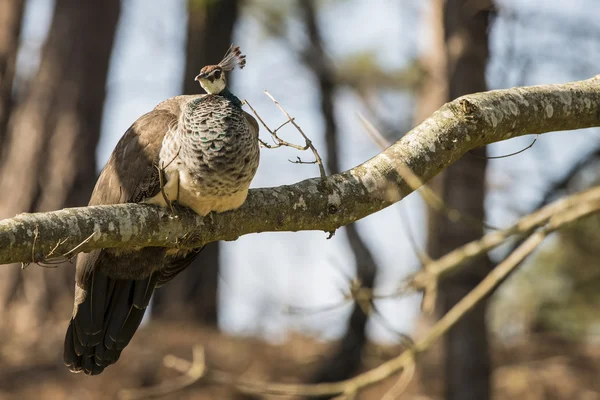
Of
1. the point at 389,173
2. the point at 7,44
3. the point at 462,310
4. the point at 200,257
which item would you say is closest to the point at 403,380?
the point at 462,310

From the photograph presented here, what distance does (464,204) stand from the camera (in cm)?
641

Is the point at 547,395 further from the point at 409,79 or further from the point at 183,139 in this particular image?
the point at 183,139

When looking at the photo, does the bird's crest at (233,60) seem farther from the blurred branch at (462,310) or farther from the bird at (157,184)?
the blurred branch at (462,310)

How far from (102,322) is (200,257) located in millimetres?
4771

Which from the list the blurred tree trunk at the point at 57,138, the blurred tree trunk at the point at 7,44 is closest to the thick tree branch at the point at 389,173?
the blurred tree trunk at the point at 57,138

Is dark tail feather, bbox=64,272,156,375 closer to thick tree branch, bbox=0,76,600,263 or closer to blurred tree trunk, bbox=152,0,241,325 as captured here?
thick tree branch, bbox=0,76,600,263

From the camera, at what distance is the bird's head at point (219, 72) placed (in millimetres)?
3953

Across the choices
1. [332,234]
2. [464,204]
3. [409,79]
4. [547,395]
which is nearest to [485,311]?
[464,204]

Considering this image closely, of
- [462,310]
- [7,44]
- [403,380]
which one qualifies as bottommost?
[403,380]

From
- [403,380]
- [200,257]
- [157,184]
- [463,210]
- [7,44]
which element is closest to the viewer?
[157,184]

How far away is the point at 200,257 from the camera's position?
8.80 meters

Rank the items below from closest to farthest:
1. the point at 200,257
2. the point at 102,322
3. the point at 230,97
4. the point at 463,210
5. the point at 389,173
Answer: the point at 389,173, the point at 230,97, the point at 102,322, the point at 463,210, the point at 200,257

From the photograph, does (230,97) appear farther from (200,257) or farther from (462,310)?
(200,257)

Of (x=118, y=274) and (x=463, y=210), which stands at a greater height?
(x=463, y=210)
